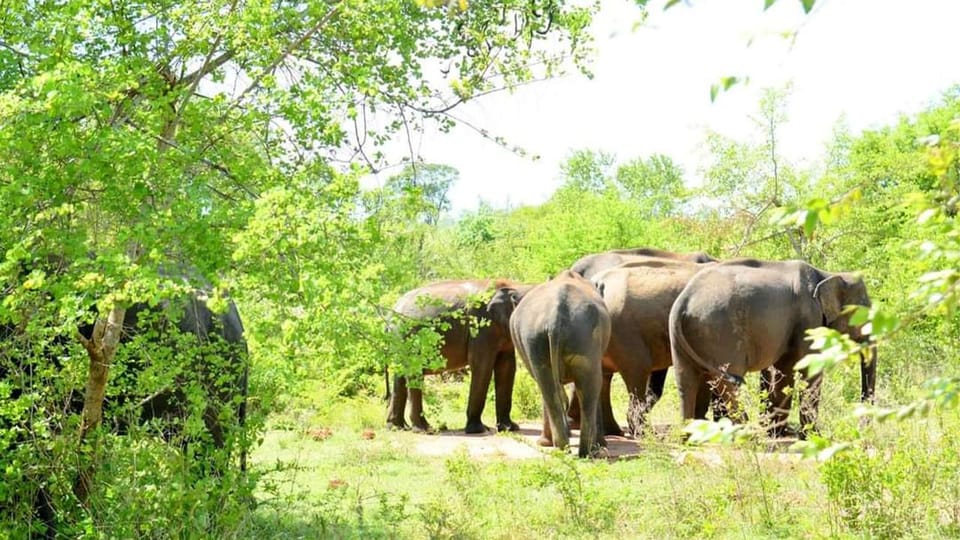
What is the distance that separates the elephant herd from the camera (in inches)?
522

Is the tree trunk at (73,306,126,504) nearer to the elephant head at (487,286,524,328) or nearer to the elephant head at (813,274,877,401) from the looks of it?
the elephant head at (487,286,524,328)

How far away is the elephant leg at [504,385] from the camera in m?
17.1

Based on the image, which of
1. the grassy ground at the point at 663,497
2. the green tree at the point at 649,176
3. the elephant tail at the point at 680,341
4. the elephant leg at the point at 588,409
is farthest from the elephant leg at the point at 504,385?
the green tree at the point at 649,176

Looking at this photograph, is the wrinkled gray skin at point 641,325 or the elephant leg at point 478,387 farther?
the elephant leg at point 478,387

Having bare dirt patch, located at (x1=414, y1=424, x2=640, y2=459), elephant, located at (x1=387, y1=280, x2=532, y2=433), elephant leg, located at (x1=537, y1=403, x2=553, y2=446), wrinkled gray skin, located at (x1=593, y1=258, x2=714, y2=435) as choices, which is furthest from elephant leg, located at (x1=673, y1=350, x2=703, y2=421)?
elephant, located at (x1=387, y1=280, x2=532, y2=433)

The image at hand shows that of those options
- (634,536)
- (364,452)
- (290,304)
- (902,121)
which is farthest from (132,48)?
(902,121)

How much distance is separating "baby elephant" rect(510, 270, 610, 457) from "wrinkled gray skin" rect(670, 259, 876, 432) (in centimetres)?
142

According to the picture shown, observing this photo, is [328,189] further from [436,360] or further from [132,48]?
[132,48]

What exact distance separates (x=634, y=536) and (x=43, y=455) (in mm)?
4159

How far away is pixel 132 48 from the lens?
307 inches

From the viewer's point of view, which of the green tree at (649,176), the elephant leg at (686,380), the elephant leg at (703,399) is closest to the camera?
the elephant leg at (686,380)

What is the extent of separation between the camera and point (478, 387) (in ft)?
55.3

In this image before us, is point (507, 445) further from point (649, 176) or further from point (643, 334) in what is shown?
point (649, 176)

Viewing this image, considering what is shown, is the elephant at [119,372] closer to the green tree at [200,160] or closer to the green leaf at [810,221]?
the green tree at [200,160]
